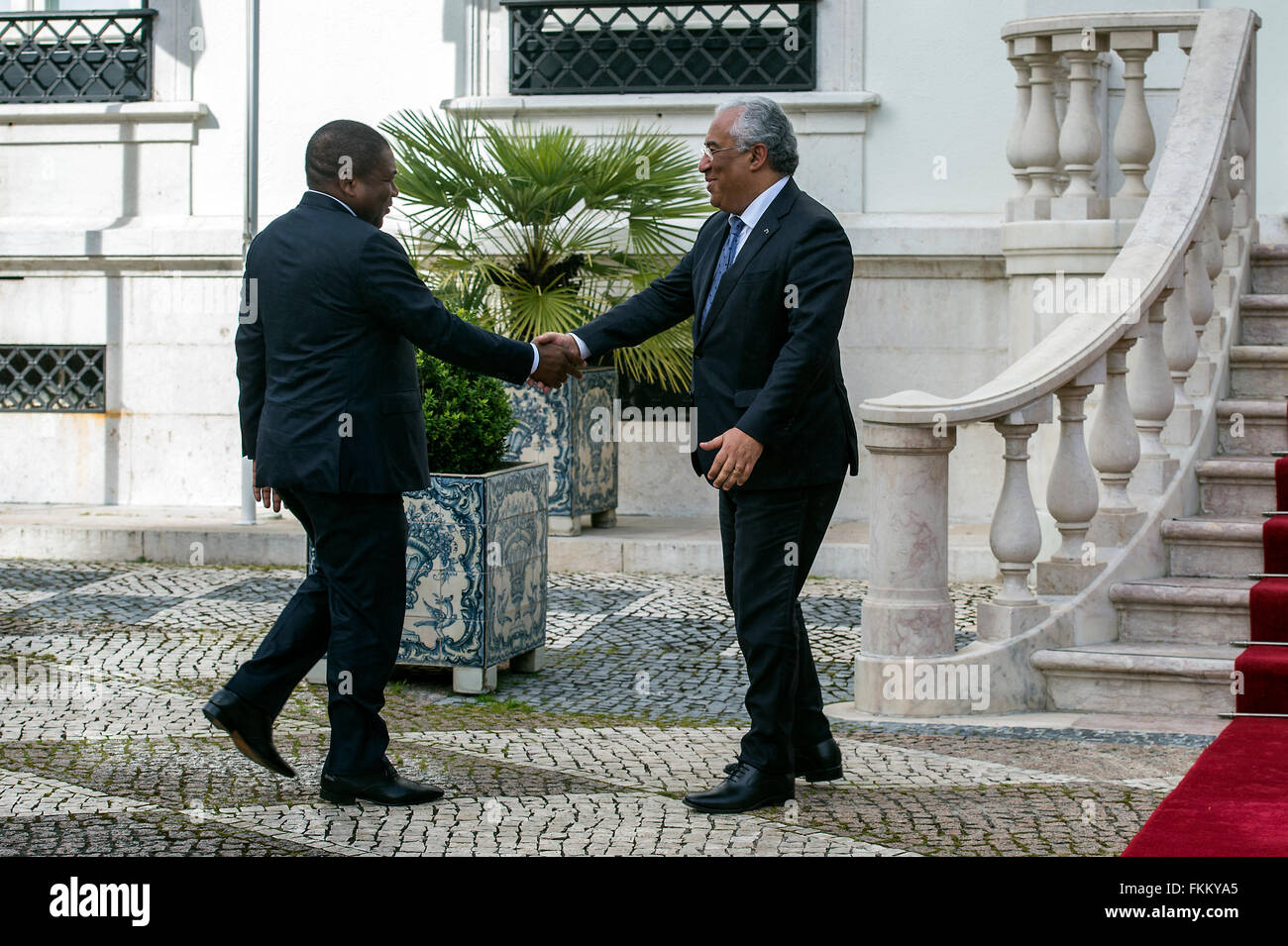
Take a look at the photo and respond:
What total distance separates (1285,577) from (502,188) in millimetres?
4541

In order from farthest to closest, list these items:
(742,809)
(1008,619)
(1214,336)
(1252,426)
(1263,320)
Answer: (1263,320), (1214,336), (1252,426), (1008,619), (742,809)

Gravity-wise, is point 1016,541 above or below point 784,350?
below

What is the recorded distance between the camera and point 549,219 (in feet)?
30.8

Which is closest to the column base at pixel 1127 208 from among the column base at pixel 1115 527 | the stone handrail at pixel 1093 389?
the stone handrail at pixel 1093 389

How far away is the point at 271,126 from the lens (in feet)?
36.7

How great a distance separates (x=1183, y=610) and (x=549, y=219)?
168 inches

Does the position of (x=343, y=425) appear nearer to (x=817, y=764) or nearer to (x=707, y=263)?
(x=707, y=263)

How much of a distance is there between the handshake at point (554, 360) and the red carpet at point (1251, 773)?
2.15m

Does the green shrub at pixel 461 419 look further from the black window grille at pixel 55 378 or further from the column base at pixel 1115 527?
the black window grille at pixel 55 378

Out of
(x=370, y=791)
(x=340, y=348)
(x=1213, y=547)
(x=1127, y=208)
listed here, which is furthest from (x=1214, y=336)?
(x=370, y=791)

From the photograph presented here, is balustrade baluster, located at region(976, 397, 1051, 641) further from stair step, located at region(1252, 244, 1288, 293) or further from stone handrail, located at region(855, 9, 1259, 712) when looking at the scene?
stair step, located at region(1252, 244, 1288, 293)

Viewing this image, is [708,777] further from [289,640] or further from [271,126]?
[271,126]

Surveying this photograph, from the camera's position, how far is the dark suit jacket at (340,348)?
4828 mm

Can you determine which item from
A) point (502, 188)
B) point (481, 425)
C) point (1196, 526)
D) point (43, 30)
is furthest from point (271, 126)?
point (1196, 526)
